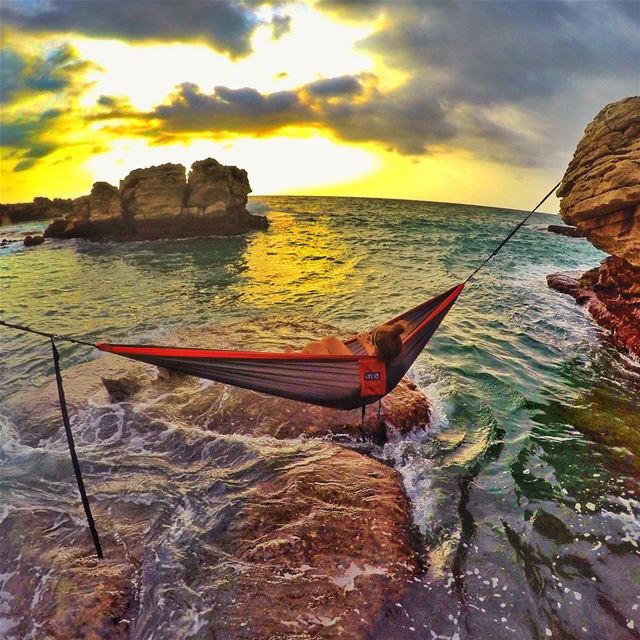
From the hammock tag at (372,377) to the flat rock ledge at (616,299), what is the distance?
7524mm

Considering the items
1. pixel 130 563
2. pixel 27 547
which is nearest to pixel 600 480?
pixel 130 563

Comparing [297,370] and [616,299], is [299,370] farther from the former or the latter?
[616,299]

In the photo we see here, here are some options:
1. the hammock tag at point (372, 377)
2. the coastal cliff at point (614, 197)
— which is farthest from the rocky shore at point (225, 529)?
the coastal cliff at point (614, 197)

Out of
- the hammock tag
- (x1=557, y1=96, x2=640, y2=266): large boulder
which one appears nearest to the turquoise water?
the hammock tag

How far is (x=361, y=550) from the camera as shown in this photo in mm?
3943

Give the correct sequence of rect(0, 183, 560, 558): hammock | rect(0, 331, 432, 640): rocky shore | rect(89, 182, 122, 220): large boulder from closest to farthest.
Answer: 1. rect(0, 331, 432, 640): rocky shore
2. rect(0, 183, 560, 558): hammock
3. rect(89, 182, 122, 220): large boulder

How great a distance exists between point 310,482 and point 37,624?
2.67 metres

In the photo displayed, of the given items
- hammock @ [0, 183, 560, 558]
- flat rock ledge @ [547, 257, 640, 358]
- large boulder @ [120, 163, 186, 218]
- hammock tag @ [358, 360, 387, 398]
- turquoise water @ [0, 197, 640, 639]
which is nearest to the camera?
turquoise water @ [0, 197, 640, 639]

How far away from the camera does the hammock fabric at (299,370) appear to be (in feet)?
13.8

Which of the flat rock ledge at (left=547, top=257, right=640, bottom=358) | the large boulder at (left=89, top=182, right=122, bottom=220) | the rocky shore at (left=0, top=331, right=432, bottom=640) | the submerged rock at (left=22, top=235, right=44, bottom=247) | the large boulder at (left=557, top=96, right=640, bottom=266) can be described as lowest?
the rocky shore at (left=0, top=331, right=432, bottom=640)

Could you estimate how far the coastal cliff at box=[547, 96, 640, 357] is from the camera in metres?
9.03

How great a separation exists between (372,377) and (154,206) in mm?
34743

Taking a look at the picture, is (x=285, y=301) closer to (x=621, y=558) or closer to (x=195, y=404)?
(x=195, y=404)

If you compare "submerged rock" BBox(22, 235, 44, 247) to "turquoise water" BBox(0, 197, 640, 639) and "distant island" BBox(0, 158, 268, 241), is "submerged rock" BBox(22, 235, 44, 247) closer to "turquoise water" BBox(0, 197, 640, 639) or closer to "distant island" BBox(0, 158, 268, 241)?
"distant island" BBox(0, 158, 268, 241)
